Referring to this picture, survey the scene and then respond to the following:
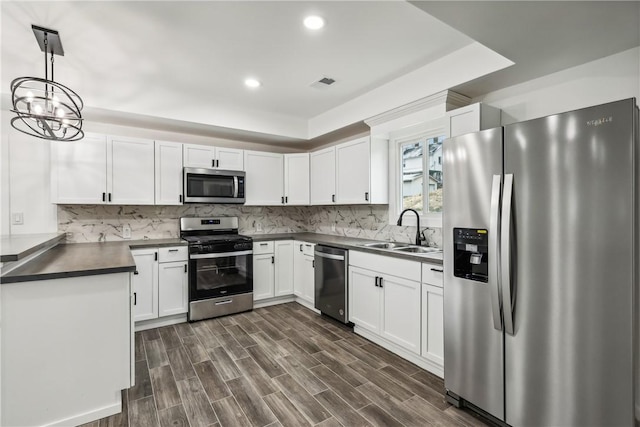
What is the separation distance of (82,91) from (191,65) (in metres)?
1.26

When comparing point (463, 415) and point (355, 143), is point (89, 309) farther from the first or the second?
point (355, 143)

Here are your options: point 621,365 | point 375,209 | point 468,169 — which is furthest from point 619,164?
point 375,209

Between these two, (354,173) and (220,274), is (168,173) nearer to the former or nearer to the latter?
(220,274)

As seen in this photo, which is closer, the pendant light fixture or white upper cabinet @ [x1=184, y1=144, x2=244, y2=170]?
the pendant light fixture

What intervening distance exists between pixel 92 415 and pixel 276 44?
284cm

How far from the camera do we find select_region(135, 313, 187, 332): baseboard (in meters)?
3.42

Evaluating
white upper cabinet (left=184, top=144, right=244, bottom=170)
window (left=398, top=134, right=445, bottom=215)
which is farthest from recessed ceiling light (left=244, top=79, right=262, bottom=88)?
window (left=398, top=134, right=445, bottom=215)

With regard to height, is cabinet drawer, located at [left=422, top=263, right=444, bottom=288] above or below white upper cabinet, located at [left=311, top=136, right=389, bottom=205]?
below

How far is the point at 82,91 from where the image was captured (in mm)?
3096

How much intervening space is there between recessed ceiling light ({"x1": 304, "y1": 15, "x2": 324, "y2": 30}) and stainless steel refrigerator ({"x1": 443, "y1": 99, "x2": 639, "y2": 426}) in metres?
1.21

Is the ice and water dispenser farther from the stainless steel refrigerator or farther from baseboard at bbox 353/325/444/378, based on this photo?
baseboard at bbox 353/325/444/378

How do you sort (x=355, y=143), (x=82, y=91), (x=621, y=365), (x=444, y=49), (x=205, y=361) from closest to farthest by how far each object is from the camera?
(x=621, y=365) → (x=444, y=49) → (x=205, y=361) → (x=82, y=91) → (x=355, y=143)

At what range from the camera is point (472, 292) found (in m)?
1.95

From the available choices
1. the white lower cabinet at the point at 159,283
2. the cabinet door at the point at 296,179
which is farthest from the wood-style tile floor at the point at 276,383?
the cabinet door at the point at 296,179
